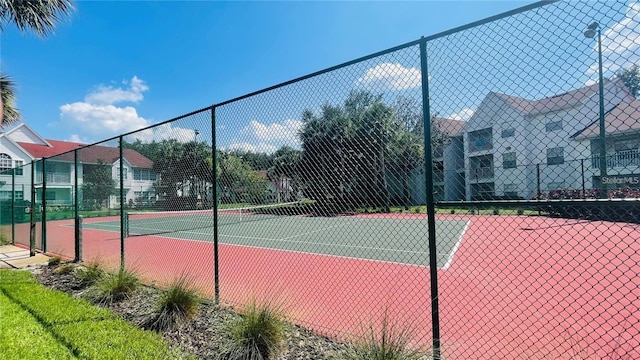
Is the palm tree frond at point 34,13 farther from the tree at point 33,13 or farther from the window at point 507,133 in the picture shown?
the window at point 507,133

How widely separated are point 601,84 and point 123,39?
12.1 m

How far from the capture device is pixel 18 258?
8641 mm

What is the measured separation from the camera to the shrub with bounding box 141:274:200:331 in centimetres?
381

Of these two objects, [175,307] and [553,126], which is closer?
[553,126]

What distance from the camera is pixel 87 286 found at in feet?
17.8

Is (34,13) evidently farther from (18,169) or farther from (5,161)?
(5,161)

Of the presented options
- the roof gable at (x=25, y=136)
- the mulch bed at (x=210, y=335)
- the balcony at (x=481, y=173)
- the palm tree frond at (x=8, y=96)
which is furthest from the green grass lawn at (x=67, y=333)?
the roof gable at (x=25, y=136)

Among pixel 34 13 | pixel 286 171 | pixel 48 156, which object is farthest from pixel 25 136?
pixel 286 171

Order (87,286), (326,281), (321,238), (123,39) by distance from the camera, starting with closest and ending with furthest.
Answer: (87,286) → (326,281) → (123,39) → (321,238)

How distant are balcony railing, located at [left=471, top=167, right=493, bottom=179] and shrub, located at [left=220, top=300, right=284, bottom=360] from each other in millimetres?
2426

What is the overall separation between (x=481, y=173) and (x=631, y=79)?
4.40 ft

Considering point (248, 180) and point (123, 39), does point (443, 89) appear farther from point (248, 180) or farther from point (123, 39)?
point (123, 39)

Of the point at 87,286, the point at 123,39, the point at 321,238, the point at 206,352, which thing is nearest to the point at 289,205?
the point at 206,352

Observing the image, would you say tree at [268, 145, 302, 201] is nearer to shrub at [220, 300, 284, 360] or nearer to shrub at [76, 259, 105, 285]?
shrub at [220, 300, 284, 360]
